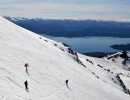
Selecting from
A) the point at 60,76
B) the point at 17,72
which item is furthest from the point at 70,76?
the point at 17,72

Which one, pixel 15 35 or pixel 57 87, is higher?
pixel 15 35

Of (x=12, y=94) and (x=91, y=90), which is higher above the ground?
(x=12, y=94)

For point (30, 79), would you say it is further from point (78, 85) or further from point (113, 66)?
point (113, 66)

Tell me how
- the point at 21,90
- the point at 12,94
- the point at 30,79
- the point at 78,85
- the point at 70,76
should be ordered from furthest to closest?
the point at 70,76 < the point at 78,85 < the point at 30,79 < the point at 21,90 < the point at 12,94

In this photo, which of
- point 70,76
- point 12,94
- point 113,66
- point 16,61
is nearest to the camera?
point 12,94

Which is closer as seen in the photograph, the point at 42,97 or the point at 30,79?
the point at 42,97

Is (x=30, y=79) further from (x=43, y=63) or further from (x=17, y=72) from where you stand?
(x=43, y=63)

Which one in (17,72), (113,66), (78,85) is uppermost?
(17,72)

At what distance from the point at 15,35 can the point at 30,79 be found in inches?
1361

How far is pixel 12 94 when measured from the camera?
1582 inches

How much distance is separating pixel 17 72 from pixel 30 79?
243 cm

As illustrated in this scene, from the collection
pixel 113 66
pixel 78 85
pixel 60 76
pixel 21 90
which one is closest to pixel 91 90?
pixel 78 85

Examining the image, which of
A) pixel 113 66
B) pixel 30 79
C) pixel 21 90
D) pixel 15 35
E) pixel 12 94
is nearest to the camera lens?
pixel 12 94

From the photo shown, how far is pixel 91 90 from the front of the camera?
62312 millimetres
